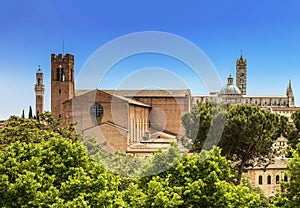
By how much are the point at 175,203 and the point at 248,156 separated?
1954 cm

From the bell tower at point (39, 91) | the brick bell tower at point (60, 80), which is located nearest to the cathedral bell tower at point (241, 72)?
the bell tower at point (39, 91)

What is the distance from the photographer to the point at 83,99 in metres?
54.8

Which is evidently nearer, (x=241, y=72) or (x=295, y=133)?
(x=295, y=133)

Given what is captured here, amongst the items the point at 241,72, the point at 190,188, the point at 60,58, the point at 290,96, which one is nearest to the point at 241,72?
the point at 241,72

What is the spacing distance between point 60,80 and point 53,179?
47902mm

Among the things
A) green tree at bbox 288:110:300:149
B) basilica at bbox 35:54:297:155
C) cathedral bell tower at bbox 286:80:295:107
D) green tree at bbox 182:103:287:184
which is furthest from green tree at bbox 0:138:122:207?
cathedral bell tower at bbox 286:80:295:107

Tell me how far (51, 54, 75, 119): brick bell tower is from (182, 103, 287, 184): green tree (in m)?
33.1

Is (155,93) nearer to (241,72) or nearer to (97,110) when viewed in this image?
(97,110)

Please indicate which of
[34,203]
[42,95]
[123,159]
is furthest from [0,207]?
[42,95]

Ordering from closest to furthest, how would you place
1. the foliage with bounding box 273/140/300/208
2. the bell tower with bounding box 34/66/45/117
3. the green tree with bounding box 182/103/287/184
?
the foliage with bounding box 273/140/300/208 → the green tree with bounding box 182/103/287/184 → the bell tower with bounding box 34/66/45/117

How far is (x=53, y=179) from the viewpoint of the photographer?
739 inches

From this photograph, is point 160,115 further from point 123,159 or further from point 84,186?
point 84,186

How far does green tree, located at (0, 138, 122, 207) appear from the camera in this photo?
57.9 ft

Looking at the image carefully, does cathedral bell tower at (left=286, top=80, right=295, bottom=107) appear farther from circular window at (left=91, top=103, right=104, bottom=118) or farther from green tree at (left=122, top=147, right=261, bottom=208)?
green tree at (left=122, top=147, right=261, bottom=208)
